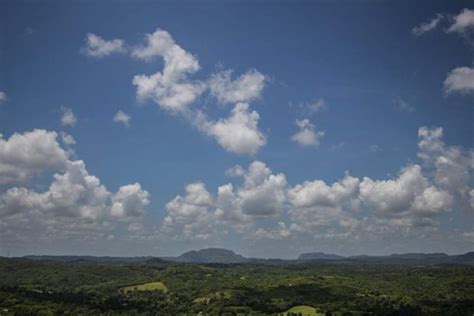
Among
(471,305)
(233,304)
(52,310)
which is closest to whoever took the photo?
(52,310)

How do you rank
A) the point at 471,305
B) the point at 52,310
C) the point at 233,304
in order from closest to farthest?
the point at 52,310
the point at 471,305
the point at 233,304

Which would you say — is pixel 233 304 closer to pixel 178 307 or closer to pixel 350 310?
pixel 178 307

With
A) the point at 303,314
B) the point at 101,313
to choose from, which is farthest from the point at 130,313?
the point at 303,314

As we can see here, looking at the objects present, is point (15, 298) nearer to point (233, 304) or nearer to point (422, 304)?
point (233, 304)

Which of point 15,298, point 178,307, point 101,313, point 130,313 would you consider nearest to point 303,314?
point 178,307

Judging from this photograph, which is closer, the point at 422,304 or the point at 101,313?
the point at 101,313

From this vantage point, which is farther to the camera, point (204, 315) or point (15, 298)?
point (15, 298)

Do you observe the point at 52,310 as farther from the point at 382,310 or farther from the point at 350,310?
the point at 382,310
